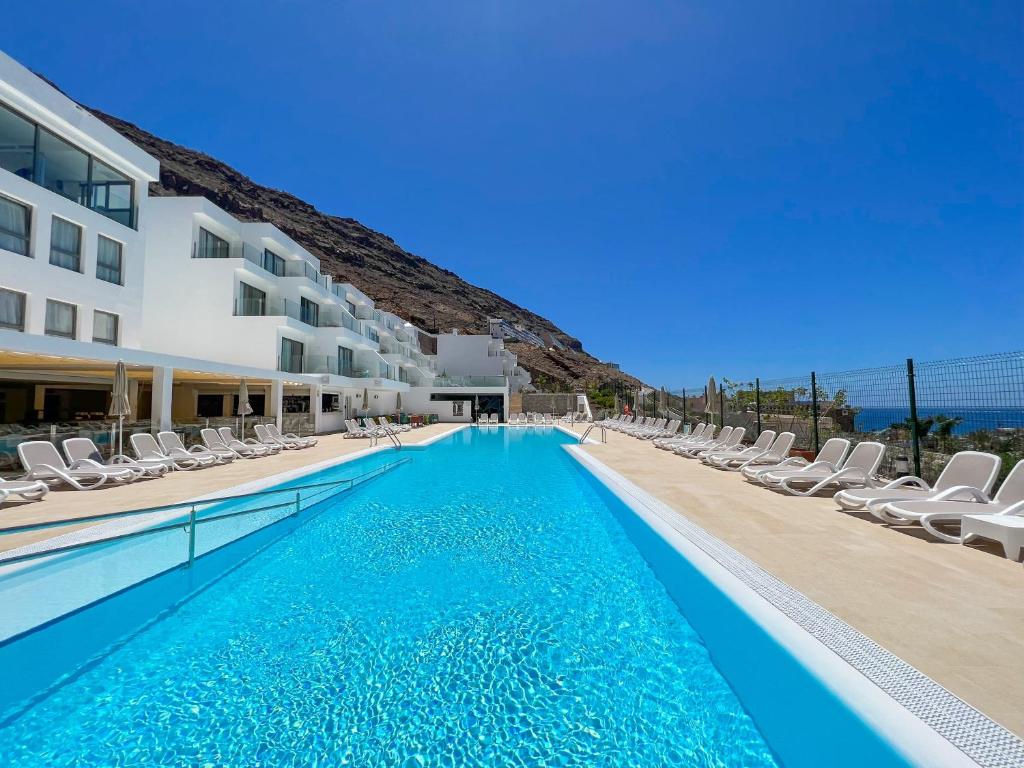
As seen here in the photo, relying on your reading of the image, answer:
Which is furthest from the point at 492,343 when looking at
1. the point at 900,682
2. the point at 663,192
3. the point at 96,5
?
the point at 900,682

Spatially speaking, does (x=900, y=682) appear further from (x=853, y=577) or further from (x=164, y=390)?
(x=164, y=390)

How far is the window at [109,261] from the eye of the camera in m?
14.2

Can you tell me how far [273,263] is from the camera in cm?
2366

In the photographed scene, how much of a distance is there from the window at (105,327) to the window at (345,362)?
9759 millimetres

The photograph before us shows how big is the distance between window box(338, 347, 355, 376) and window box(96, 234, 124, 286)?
1000 centimetres

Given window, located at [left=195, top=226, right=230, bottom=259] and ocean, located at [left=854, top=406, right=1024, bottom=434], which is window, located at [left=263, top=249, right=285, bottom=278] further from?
ocean, located at [left=854, top=406, right=1024, bottom=434]

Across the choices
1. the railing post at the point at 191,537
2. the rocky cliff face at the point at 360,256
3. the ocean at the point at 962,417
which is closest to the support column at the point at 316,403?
the railing post at the point at 191,537

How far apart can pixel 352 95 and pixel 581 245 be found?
92.0 ft

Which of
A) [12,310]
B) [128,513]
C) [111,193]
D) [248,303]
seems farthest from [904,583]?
[248,303]

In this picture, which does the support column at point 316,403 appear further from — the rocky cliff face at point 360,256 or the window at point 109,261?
the rocky cliff face at point 360,256

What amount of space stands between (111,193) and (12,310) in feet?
16.4

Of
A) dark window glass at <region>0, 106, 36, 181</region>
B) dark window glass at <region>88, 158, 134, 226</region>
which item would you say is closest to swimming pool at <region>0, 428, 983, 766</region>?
dark window glass at <region>0, 106, 36, 181</region>

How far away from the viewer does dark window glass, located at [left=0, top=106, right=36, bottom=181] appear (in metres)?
11.5

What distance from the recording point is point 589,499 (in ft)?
28.0
